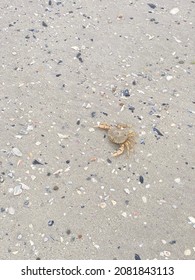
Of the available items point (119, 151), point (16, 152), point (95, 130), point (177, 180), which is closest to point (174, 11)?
point (95, 130)

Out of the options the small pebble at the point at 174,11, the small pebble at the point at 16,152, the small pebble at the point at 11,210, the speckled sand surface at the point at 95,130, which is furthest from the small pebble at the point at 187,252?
the small pebble at the point at 174,11

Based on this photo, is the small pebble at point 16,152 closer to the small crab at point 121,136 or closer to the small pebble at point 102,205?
the small crab at point 121,136

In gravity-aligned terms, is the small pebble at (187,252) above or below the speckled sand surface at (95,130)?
below

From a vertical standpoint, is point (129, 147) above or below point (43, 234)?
above

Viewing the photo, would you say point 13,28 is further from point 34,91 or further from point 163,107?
point 163,107

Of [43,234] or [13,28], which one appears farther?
[13,28]

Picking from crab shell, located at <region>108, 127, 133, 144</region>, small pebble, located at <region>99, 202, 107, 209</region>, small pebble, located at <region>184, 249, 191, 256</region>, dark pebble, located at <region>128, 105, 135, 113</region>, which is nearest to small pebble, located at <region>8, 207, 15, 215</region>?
small pebble, located at <region>99, 202, 107, 209</region>

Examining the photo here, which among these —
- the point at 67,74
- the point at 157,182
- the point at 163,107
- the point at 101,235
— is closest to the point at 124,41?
the point at 67,74
